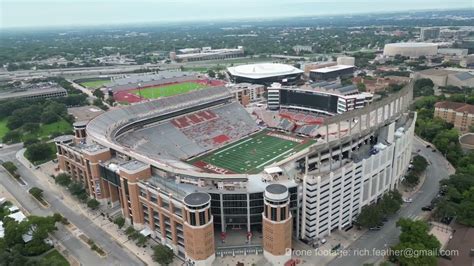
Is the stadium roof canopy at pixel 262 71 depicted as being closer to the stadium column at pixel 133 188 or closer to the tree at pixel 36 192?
the tree at pixel 36 192

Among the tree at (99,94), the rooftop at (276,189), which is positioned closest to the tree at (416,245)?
the rooftop at (276,189)

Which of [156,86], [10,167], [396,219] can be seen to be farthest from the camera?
[156,86]

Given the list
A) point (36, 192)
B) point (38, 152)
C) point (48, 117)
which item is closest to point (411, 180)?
point (36, 192)

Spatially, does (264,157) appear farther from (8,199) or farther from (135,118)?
(8,199)

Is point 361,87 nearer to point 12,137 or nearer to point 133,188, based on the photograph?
point 133,188

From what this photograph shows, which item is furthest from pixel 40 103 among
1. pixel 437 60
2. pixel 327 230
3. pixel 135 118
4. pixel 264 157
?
pixel 437 60
